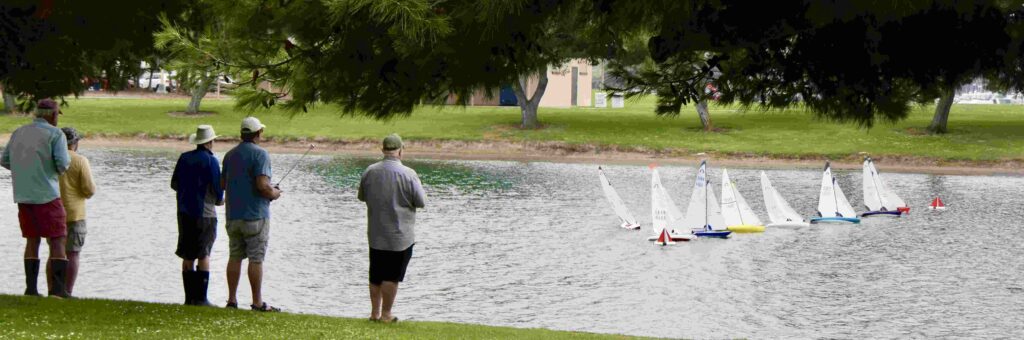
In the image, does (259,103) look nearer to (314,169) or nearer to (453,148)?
(314,169)

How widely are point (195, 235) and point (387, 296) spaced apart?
71.4 inches

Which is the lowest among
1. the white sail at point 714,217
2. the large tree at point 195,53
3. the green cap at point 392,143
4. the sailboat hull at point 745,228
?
the sailboat hull at point 745,228

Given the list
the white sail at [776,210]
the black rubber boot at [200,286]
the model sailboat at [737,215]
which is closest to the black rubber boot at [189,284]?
the black rubber boot at [200,286]

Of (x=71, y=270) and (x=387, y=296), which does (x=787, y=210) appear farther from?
(x=71, y=270)

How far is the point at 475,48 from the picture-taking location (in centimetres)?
994

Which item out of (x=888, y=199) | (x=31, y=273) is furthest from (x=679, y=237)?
(x=31, y=273)

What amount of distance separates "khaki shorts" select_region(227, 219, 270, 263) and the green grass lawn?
39134 millimetres

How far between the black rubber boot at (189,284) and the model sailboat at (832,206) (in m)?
23.7

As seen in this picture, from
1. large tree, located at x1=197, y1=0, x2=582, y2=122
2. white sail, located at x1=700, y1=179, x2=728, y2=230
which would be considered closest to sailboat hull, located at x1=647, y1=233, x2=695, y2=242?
white sail, located at x1=700, y1=179, x2=728, y2=230

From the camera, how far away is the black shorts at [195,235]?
11997mm

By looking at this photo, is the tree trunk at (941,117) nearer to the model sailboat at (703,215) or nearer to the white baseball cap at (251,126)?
the model sailboat at (703,215)

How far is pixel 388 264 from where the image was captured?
11578 mm

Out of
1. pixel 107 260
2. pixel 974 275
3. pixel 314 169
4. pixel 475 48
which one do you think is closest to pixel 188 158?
pixel 475 48

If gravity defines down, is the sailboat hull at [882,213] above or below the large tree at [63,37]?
below
